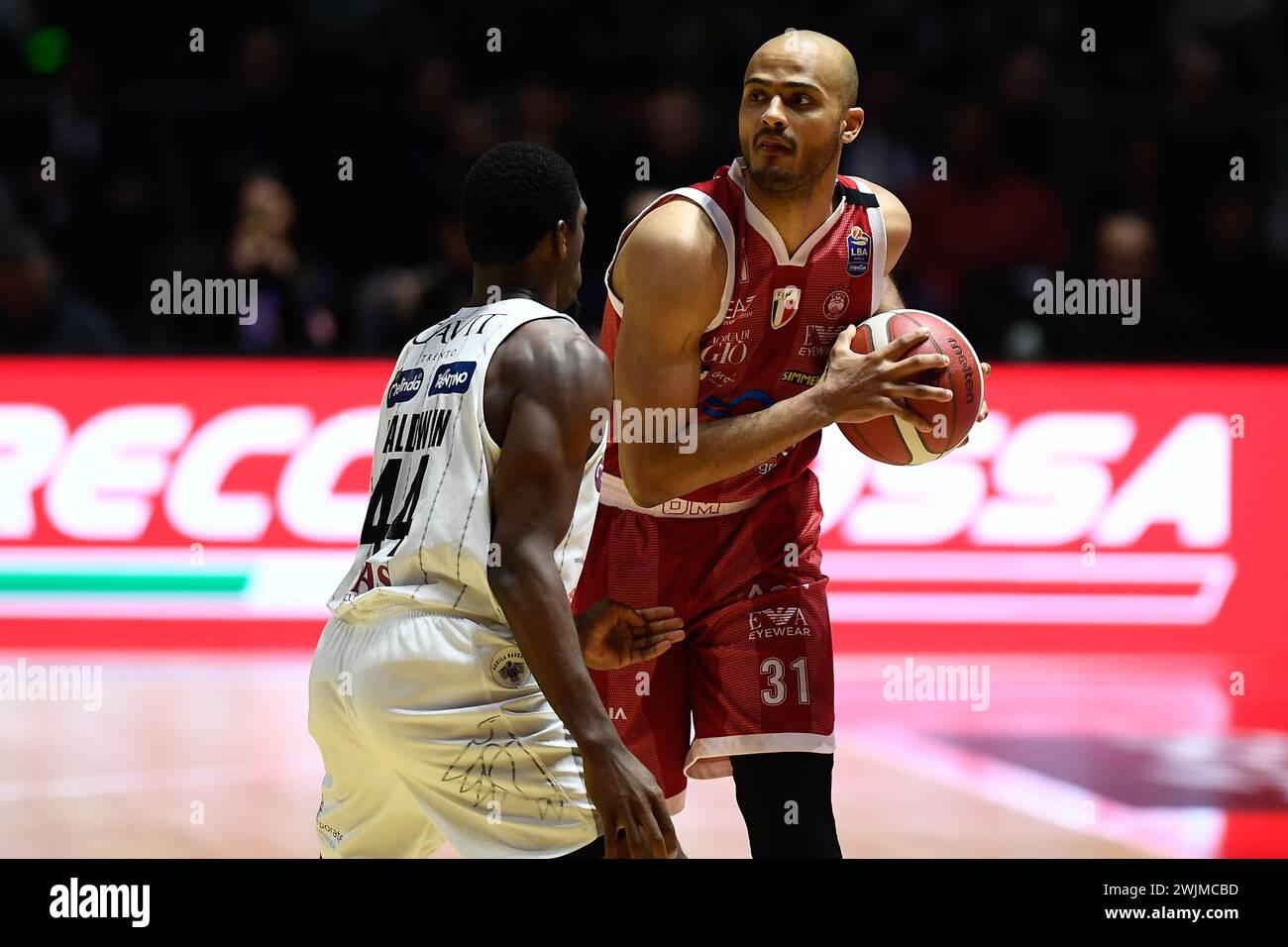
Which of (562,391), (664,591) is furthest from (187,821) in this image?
(562,391)

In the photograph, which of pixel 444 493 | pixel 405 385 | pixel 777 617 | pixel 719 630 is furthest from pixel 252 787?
pixel 444 493

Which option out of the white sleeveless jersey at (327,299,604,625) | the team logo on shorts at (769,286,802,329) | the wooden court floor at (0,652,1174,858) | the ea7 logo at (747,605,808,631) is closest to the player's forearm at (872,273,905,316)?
the team logo on shorts at (769,286,802,329)

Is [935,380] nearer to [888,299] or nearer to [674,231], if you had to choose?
[888,299]

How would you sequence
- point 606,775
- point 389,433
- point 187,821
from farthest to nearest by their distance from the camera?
1. point 187,821
2. point 389,433
3. point 606,775

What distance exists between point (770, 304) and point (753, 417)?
1.05ft

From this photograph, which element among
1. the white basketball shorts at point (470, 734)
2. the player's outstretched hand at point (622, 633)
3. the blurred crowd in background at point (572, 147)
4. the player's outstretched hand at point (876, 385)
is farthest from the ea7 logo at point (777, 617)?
the blurred crowd in background at point (572, 147)

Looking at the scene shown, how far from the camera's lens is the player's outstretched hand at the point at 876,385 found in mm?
3604

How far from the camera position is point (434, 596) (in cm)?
283

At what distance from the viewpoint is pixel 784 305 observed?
3.85 metres

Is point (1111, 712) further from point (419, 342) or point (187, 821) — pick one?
point (419, 342)

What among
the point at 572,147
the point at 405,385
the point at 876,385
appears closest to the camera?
the point at 405,385

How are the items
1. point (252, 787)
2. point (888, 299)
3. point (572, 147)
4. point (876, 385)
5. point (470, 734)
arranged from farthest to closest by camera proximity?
point (572, 147), point (252, 787), point (888, 299), point (876, 385), point (470, 734)

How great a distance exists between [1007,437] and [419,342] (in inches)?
196

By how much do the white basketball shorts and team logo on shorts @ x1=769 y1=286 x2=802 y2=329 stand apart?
1.31m
